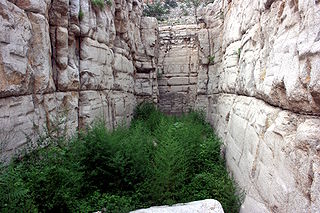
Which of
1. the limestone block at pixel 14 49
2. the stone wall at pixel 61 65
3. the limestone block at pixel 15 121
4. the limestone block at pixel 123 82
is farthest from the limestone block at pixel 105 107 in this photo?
the limestone block at pixel 14 49

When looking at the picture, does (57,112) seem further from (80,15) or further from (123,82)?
(123,82)

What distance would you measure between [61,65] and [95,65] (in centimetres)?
145

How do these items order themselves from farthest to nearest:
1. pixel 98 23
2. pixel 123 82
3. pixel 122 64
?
pixel 123 82 → pixel 122 64 → pixel 98 23

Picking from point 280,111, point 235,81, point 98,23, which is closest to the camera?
point 280,111

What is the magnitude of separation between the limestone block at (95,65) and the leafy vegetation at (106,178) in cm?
162

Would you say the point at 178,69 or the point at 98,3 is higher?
the point at 98,3

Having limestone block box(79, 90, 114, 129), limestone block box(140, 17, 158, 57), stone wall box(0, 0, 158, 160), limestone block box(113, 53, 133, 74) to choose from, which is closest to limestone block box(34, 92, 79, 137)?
stone wall box(0, 0, 158, 160)

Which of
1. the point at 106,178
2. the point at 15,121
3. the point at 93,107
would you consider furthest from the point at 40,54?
the point at 106,178

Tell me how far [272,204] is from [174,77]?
11.0 metres

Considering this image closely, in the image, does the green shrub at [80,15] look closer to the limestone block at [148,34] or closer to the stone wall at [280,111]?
the stone wall at [280,111]

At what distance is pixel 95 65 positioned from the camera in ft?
21.8

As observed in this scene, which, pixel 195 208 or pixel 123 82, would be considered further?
pixel 123 82

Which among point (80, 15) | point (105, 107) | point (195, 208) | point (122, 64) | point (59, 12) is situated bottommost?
point (195, 208)

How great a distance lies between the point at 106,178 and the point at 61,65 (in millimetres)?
2651
